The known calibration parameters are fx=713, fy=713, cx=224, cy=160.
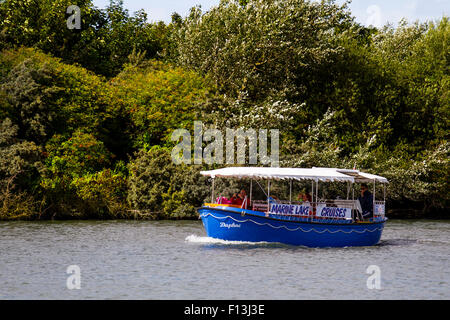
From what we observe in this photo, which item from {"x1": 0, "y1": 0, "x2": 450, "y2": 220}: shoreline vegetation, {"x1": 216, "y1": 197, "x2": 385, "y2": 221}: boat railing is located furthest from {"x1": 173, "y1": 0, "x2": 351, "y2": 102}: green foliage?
{"x1": 216, "y1": 197, "x2": 385, "y2": 221}: boat railing

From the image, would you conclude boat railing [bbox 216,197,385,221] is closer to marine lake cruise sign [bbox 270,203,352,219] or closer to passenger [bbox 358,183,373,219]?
marine lake cruise sign [bbox 270,203,352,219]

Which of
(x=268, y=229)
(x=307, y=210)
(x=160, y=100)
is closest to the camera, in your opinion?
(x=268, y=229)

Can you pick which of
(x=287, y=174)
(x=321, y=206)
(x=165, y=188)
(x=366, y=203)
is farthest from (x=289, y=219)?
(x=165, y=188)

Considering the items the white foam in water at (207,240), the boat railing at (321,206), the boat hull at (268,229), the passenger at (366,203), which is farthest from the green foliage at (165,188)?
the boat hull at (268,229)

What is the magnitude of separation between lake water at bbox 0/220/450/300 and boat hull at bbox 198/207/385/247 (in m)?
0.43

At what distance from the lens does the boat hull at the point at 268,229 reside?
93.1 feet

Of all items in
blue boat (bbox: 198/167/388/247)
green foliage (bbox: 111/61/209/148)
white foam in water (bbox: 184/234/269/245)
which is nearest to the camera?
blue boat (bbox: 198/167/388/247)

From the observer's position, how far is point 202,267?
968 inches

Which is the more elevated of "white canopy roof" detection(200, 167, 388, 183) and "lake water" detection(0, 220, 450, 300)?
"white canopy roof" detection(200, 167, 388, 183)

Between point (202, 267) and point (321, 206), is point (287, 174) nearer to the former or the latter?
point (321, 206)

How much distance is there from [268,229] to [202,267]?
4923 millimetres

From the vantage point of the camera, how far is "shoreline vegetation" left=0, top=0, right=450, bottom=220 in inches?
1725

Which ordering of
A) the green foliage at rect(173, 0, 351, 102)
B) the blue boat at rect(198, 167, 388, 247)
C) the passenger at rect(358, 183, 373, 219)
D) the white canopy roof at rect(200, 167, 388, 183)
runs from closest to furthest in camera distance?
the blue boat at rect(198, 167, 388, 247)
the white canopy roof at rect(200, 167, 388, 183)
the passenger at rect(358, 183, 373, 219)
the green foliage at rect(173, 0, 351, 102)

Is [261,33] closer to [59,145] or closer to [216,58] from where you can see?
[216,58]
